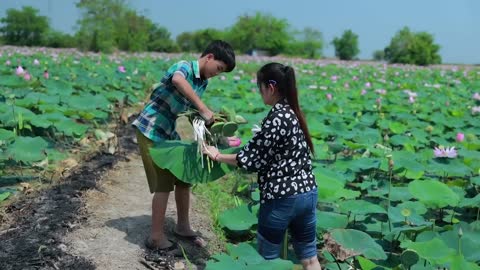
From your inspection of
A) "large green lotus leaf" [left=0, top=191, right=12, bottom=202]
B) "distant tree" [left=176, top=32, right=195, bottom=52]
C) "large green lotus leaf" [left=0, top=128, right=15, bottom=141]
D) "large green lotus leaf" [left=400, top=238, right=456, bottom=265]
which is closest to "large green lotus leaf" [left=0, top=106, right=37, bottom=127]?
"large green lotus leaf" [left=0, top=128, right=15, bottom=141]

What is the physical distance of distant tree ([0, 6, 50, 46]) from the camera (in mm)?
27578

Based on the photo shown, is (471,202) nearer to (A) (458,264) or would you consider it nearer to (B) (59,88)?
(A) (458,264)

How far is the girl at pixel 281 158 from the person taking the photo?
6.56 feet

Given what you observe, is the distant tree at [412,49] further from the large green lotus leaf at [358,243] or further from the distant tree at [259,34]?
the large green lotus leaf at [358,243]

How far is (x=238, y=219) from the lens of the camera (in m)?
2.67

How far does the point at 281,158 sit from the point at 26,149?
1.93 meters

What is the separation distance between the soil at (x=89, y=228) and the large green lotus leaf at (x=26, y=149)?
24cm

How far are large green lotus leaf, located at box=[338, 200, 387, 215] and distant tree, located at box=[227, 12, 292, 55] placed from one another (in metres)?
34.3

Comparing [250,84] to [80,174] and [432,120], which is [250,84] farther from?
[80,174]

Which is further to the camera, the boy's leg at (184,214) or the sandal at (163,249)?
the boy's leg at (184,214)

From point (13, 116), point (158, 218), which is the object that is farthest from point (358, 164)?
point (13, 116)

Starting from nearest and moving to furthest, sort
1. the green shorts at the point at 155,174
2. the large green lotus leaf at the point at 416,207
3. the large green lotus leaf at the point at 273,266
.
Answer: the large green lotus leaf at the point at 273,266, the green shorts at the point at 155,174, the large green lotus leaf at the point at 416,207

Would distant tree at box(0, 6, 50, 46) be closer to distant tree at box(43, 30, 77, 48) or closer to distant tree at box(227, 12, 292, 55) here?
distant tree at box(43, 30, 77, 48)

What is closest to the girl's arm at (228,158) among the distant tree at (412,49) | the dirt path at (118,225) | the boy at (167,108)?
the boy at (167,108)
